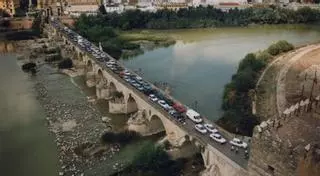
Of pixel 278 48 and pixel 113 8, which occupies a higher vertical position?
pixel 113 8

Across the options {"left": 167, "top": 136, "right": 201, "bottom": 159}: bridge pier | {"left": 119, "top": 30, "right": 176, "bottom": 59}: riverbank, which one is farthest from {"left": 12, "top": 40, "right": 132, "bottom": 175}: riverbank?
{"left": 119, "top": 30, "right": 176, "bottom": 59}: riverbank

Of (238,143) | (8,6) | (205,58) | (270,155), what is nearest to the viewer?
(270,155)

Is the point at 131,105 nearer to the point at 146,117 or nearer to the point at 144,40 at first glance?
the point at 146,117

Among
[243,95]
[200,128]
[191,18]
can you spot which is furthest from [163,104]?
[191,18]

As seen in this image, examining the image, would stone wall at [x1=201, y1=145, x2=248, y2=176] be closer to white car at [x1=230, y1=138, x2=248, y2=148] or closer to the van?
white car at [x1=230, y1=138, x2=248, y2=148]

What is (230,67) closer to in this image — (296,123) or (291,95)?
(291,95)

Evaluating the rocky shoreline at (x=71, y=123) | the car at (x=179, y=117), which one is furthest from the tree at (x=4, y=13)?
the car at (x=179, y=117)
